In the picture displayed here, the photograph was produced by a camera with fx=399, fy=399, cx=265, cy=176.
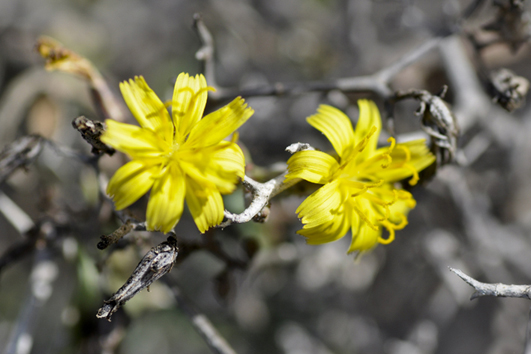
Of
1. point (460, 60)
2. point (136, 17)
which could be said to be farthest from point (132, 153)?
point (136, 17)

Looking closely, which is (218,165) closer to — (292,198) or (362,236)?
(362,236)

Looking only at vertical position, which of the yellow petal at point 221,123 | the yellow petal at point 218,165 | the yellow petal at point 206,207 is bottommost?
the yellow petal at point 206,207

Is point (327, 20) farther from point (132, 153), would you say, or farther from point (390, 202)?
point (132, 153)

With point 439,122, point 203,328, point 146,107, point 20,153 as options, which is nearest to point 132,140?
point 146,107

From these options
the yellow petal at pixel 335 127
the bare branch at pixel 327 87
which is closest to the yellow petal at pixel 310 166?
the yellow petal at pixel 335 127

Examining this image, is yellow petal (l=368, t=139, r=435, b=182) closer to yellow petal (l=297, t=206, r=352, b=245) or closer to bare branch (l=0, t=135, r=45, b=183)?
yellow petal (l=297, t=206, r=352, b=245)

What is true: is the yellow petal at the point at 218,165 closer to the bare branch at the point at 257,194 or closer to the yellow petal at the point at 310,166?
the bare branch at the point at 257,194

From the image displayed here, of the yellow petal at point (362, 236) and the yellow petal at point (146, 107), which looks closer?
the yellow petal at point (146, 107)
